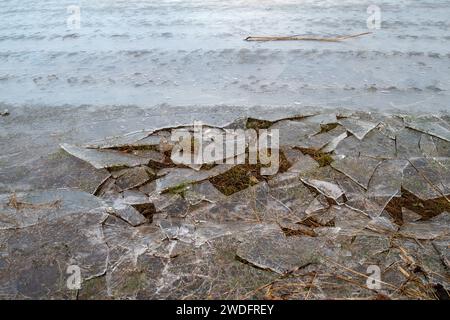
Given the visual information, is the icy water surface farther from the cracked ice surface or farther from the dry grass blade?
the cracked ice surface

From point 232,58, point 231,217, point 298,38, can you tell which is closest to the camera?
point 231,217

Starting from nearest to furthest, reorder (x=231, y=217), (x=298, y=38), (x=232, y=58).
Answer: (x=231, y=217), (x=232, y=58), (x=298, y=38)

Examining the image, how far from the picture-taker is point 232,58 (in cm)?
432

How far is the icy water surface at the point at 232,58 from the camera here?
3.65m

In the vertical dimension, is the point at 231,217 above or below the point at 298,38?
below

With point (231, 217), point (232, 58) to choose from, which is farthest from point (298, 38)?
point (231, 217)

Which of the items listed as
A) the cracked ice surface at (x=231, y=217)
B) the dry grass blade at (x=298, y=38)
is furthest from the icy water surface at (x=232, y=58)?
the cracked ice surface at (x=231, y=217)

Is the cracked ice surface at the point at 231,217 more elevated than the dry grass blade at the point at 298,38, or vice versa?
the dry grass blade at the point at 298,38

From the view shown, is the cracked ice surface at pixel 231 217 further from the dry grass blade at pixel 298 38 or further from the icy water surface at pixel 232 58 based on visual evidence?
the dry grass blade at pixel 298 38

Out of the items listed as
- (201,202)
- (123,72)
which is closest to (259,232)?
(201,202)

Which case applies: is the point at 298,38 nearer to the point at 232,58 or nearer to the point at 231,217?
the point at 232,58
